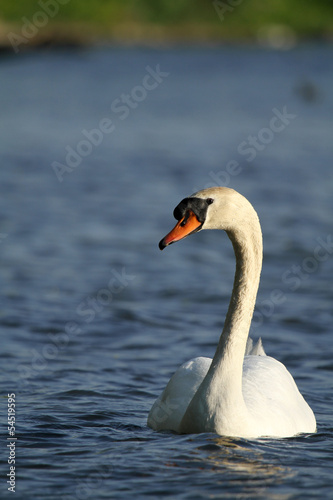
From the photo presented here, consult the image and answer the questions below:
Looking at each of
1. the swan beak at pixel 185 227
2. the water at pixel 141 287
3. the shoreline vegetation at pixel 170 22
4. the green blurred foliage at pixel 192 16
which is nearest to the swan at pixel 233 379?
the swan beak at pixel 185 227

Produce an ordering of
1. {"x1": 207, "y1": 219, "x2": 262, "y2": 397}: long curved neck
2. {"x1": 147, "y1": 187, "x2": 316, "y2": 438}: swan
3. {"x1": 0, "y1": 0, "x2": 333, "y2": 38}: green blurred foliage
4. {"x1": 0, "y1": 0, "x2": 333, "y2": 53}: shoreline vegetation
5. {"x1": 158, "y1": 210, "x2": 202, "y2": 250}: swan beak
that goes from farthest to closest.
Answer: {"x1": 0, "y1": 0, "x2": 333, "y2": 38}: green blurred foliage, {"x1": 0, "y1": 0, "x2": 333, "y2": 53}: shoreline vegetation, {"x1": 207, "y1": 219, "x2": 262, "y2": 397}: long curved neck, {"x1": 147, "y1": 187, "x2": 316, "y2": 438}: swan, {"x1": 158, "y1": 210, "x2": 202, "y2": 250}: swan beak

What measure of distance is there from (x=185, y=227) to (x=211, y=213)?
0.21 m

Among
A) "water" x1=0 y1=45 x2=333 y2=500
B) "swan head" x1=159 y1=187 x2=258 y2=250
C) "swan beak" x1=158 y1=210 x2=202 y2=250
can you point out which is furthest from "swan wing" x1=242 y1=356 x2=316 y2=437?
"swan beak" x1=158 y1=210 x2=202 y2=250

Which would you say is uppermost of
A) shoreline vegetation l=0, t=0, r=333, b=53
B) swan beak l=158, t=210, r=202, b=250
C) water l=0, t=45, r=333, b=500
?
shoreline vegetation l=0, t=0, r=333, b=53

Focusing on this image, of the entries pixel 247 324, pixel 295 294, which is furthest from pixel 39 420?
pixel 295 294

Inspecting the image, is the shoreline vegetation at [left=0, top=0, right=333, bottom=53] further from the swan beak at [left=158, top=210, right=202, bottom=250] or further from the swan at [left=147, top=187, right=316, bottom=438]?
the swan beak at [left=158, top=210, right=202, bottom=250]

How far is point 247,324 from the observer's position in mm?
6219

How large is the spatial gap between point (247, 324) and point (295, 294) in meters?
4.98

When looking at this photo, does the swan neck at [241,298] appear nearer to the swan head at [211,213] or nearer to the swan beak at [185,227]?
the swan head at [211,213]

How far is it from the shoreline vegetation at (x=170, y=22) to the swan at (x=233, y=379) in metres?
53.1

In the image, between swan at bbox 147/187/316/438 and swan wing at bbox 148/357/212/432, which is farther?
swan wing at bbox 148/357/212/432

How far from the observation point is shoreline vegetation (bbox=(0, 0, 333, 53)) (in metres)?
60.9

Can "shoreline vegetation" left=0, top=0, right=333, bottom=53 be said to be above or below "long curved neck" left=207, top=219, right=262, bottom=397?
above

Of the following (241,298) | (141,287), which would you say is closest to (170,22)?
(141,287)
